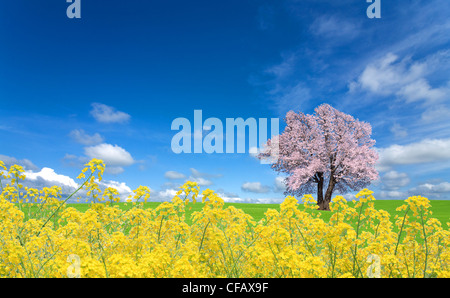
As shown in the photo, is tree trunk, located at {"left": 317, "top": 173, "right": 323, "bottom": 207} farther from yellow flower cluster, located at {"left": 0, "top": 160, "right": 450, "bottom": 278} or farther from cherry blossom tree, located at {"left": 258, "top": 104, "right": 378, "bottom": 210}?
yellow flower cluster, located at {"left": 0, "top": 160, "right": 450, "bottom": 278}

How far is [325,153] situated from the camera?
2481cm

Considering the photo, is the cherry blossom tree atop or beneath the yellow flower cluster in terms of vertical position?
atop

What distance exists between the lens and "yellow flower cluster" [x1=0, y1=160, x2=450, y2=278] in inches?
159

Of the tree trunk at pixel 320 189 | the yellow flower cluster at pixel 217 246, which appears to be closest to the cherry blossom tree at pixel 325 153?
the tree trunk at pixel 320 189

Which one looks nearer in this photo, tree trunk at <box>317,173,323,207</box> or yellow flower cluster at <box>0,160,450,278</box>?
yellow flower cluster at <box>0,160,450,278</box>

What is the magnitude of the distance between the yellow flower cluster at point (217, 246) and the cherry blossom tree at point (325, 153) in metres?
18.6

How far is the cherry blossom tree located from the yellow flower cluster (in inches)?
734

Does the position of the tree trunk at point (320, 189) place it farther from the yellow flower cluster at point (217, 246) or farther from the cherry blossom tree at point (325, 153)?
the yellow flower cluster at point (217, 246)

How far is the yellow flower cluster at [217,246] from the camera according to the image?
403 cm

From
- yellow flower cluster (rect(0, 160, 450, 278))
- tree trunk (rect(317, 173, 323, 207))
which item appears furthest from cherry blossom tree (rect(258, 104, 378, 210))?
yellow flower cluster (rect(0, 160, 450, 278))

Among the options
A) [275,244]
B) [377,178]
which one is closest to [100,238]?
[275,244]

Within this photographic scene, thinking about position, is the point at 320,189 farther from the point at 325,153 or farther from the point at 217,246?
the point at 217,246
